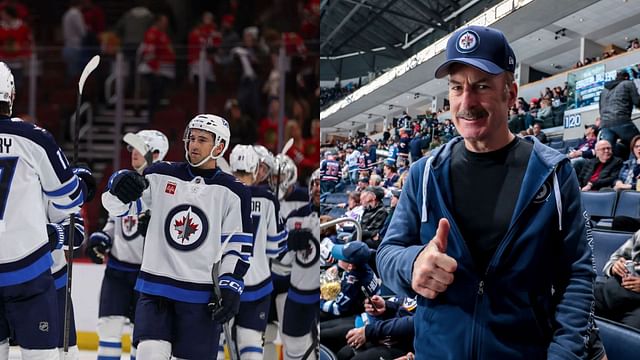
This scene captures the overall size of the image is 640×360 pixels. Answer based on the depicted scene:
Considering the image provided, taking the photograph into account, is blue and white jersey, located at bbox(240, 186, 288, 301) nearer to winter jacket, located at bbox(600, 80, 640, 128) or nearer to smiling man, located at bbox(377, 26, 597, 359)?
smiling man, located at bbox(377, 26, 597, 359)

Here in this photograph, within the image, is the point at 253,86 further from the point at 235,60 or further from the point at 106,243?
the point at 106,243

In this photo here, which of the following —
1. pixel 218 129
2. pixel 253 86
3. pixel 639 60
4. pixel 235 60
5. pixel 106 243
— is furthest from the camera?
pixel 235 60

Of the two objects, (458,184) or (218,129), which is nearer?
(458,184)

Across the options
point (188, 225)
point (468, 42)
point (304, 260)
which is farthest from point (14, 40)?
point (468, 42)

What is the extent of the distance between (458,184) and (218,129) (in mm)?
1057

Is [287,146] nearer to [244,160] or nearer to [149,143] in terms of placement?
[244,160]

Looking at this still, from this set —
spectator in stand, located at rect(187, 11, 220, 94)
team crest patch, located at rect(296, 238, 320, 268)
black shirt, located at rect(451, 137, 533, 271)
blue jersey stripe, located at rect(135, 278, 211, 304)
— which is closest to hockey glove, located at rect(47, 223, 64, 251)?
blue jersey stripe, located at rect(135, 278, 211, 304)

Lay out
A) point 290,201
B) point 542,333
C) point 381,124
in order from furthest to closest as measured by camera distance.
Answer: point 290,201 → point 381,124 → point 542,333

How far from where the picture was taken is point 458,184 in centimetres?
94

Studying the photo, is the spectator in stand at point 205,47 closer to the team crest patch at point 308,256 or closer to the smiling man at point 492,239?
the team crest patch at point 308,256

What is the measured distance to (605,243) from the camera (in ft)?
3.55

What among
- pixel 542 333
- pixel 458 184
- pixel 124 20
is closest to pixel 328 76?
pixel 458 184

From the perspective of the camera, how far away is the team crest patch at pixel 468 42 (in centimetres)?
90

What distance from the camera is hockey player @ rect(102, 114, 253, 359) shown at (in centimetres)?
169
